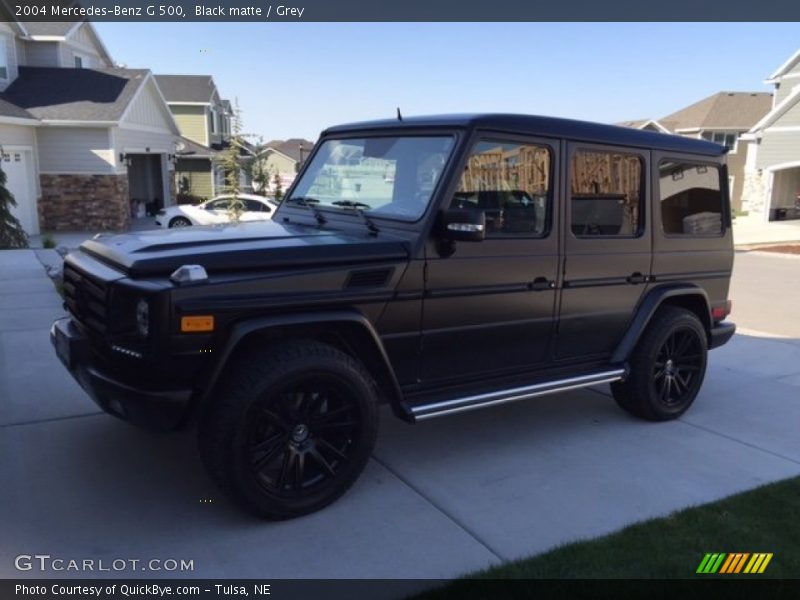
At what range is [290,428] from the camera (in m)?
3.47

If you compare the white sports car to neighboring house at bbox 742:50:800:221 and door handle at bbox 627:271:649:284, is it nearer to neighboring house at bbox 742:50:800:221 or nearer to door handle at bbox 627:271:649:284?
door handle at bbox 627:271:649:284

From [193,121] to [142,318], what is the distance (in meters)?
36.4

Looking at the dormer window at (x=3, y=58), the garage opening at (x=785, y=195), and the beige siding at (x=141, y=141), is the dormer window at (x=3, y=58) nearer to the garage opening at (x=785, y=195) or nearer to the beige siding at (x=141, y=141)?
the beige siding at (x=141, y=141)

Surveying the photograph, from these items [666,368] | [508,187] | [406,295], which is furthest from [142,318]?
[666,368]

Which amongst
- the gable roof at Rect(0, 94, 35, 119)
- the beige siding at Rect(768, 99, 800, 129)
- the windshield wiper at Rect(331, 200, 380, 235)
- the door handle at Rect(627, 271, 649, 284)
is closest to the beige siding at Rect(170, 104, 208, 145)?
the gable roof at Rect(0, 94, 35, 119)

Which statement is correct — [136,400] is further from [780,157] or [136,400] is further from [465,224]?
[780,157]

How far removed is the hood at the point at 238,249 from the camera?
329cm

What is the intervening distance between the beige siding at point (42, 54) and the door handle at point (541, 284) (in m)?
24.9

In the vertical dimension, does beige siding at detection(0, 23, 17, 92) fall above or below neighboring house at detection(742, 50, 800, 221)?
above

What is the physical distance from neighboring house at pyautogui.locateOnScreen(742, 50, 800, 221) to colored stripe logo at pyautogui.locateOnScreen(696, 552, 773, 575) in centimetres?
2830

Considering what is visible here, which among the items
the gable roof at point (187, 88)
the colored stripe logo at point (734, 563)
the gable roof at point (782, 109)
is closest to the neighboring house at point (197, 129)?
the gable roof at point (187, 88)

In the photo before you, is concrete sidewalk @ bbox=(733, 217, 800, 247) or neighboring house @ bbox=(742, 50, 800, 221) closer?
concrete sidewalk @ bbox=(733, 217, 800, 247)

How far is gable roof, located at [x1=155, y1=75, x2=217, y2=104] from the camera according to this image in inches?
1426

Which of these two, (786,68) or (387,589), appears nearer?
(387,589)
